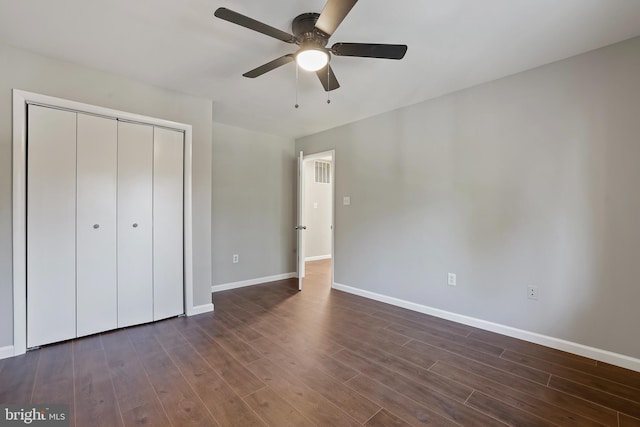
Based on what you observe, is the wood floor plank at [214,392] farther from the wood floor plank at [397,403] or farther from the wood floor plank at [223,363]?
the wood floor plank at [397,403]

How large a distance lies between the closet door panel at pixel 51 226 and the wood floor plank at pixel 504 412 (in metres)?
3.26

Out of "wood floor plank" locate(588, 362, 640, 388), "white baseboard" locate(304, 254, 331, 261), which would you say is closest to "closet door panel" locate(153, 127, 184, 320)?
"white baseboard" locate(304, 254, 331, 261)

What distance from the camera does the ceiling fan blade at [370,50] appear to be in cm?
170

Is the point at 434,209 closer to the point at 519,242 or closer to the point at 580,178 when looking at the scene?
the point at 519,242

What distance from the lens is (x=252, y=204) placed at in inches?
175

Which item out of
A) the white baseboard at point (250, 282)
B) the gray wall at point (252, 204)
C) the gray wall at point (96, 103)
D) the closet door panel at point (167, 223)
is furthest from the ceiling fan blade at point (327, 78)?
the white baseboard at point (250, 282)

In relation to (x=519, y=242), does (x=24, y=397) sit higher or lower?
lower

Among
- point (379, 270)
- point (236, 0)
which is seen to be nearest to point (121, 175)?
point (236, 0)

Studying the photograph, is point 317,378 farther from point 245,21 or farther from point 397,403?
point 245,21

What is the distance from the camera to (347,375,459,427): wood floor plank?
157 centimetres

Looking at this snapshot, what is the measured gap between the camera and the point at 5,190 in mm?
2184

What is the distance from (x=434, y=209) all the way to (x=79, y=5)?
3.36 metres

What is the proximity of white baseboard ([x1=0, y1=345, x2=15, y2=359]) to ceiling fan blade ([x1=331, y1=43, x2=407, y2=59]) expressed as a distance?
331 cm

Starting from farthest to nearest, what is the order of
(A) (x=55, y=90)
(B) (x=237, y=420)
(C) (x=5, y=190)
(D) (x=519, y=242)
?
(D) (x=519, y=242) → (A) (x=55, y=90) → (C) (x=5, y=190) → (B) (x=237, y=420)
